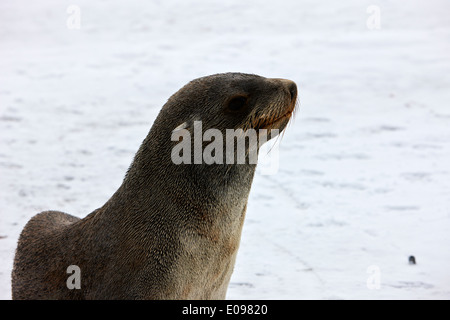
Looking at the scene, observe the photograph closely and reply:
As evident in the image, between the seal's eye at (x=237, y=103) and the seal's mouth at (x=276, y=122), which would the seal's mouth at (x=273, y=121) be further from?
the seal's eye at (x=237, y=103)

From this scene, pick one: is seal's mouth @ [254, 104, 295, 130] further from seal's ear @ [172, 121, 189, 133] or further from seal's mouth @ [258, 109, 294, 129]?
seal's ear @ [172, 121, 189, 133]

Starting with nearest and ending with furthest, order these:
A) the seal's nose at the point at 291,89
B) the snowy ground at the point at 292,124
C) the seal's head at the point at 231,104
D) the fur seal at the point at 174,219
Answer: the fur seal at the point at 174,219, the seal's head at the point at 231,104, the seal's nose at the point at 291,89, the snowy ground at the point at 292,124

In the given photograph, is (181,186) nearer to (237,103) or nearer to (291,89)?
(237,103)

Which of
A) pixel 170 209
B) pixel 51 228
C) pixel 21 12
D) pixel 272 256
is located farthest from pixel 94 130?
pixel 21 12

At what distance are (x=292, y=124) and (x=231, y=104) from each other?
4.70 meters

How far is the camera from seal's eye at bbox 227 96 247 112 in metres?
3.93

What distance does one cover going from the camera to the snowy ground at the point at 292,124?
585 centimetres

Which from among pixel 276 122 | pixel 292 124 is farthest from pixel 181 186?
pixel 292 124

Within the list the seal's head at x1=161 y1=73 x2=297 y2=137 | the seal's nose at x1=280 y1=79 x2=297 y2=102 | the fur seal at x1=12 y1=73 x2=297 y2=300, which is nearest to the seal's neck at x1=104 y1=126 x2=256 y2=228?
the fur seal at x1=12 y1=73 x2=297 y2=300

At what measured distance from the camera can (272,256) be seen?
19.2 ft

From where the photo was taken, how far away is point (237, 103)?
3.94m

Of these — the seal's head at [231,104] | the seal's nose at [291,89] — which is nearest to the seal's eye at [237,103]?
the seal's head at [231,104]
